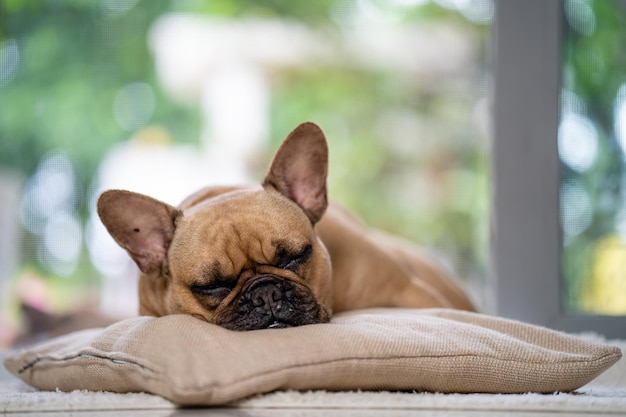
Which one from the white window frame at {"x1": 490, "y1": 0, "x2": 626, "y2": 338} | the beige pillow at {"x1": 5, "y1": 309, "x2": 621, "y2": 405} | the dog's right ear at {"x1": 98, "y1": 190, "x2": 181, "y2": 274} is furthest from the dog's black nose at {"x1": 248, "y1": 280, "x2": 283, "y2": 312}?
the white window frame at {"x1": 490, "y1": 0, "x2": 626, "y2": 338}

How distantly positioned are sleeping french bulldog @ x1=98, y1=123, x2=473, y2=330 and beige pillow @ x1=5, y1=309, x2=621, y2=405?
0.22 metres

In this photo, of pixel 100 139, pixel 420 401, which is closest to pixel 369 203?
pixel 100 139

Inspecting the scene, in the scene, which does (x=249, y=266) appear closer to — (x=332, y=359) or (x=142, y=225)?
(x=142, y=225)

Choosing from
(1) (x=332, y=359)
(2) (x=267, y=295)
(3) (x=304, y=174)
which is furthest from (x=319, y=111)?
(1) (x=332, y=359)

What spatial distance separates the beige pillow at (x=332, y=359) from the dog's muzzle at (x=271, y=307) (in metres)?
0.15

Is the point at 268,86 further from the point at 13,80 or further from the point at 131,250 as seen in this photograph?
the point at 131,250

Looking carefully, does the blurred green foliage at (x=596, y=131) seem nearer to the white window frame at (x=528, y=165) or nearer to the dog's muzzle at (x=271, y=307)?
the white window frame at (x=528, y=165)

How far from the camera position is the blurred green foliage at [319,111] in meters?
7.14

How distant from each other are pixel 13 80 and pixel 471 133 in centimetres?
424

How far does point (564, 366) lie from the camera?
1.48 metres

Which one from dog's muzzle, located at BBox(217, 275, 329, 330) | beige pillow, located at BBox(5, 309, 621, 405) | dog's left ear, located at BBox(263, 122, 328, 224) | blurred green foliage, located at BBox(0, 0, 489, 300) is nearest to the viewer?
beige pillow, located at BBox(5, 309, 621, 405)

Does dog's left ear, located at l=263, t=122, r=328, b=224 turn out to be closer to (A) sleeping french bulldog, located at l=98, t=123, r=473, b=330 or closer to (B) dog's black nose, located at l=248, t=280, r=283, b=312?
(A) sleeping french bulldog, located at l=98, t=123, r=473, b=330

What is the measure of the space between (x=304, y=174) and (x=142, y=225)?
450 millimetres

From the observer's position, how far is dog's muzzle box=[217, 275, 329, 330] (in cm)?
172
